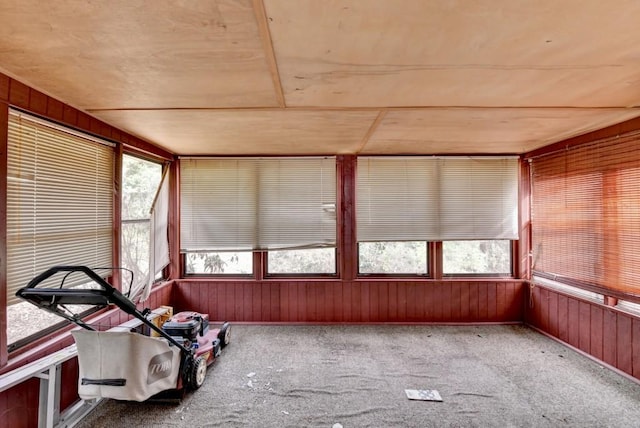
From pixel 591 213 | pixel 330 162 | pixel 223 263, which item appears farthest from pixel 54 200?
pixel 591 213

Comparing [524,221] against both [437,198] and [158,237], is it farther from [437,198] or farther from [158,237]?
[158,237]

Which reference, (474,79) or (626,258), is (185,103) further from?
(626,258)

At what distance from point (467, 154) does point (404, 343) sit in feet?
8.32

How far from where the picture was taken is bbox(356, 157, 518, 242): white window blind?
11.6 feet

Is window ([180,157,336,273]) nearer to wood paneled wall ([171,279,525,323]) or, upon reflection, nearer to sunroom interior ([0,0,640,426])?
sunroom interior ([0,0,640,426])

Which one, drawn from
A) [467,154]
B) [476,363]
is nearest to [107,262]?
[476,363]

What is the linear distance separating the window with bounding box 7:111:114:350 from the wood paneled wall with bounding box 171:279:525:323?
1466mm

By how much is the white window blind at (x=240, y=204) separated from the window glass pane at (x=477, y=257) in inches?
70.6

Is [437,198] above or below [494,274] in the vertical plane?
above

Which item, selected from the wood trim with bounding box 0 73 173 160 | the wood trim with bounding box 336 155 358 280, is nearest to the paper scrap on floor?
the wood trim with bounding box 336 155 358 280

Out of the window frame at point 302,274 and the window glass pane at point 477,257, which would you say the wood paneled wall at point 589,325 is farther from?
the window frame at point 302,274

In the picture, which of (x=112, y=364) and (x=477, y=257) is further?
(x=477, y=257)

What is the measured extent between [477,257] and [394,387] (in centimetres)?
224

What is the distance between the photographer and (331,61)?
1.32m
